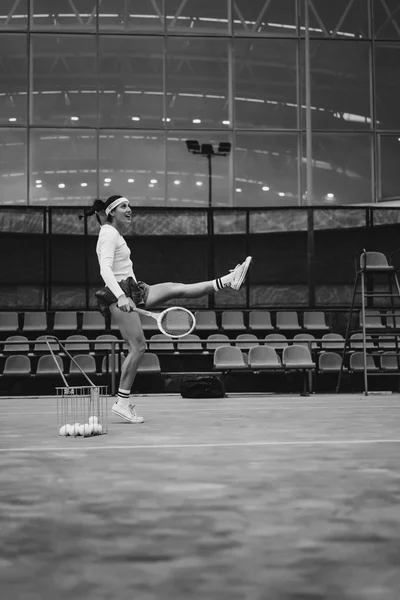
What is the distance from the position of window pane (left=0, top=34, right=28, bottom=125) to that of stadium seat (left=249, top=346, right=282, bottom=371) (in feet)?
32.8

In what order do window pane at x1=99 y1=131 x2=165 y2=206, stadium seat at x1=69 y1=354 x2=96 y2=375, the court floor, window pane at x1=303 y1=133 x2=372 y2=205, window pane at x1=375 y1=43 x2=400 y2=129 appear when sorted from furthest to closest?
window pane at x1=375 y1=43 x2=400 y2=129, window pane at x1=303 y1=133 x2=372 y2=205, window pane at x1=99 y1=131 x2=165 y2=206, stadium seat at x1=69 y1=354 x2=96 y2=375, the court floor

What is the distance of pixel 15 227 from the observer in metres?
15.6

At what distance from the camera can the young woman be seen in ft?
20.4

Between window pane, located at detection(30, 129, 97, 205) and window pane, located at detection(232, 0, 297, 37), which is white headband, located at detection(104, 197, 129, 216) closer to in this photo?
window pane, located at detection(30, 129, 97, 205)

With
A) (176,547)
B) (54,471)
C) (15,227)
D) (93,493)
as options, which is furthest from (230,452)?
(15,227)

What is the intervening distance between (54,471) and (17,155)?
1715 cm

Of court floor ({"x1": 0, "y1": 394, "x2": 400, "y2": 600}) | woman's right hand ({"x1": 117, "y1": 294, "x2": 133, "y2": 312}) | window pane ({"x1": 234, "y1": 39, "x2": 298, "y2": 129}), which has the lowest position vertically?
court floor ({"x1": 0, "y1": 394, "x2": 400, "y2": 600})

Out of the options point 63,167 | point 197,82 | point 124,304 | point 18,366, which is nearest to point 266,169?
point 197,82

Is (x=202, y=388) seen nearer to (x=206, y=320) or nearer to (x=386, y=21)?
(x=206, y=320)

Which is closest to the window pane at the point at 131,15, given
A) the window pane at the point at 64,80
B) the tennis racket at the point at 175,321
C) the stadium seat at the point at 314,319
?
the window pane at the point at 64,80

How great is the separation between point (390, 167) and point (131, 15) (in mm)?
7409

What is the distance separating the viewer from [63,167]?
19.8 metres

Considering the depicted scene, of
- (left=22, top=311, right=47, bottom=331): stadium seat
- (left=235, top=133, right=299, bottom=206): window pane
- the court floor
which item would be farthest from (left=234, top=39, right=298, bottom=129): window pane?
the court floor

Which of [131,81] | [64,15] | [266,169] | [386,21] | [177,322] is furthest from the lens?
[386,21]
